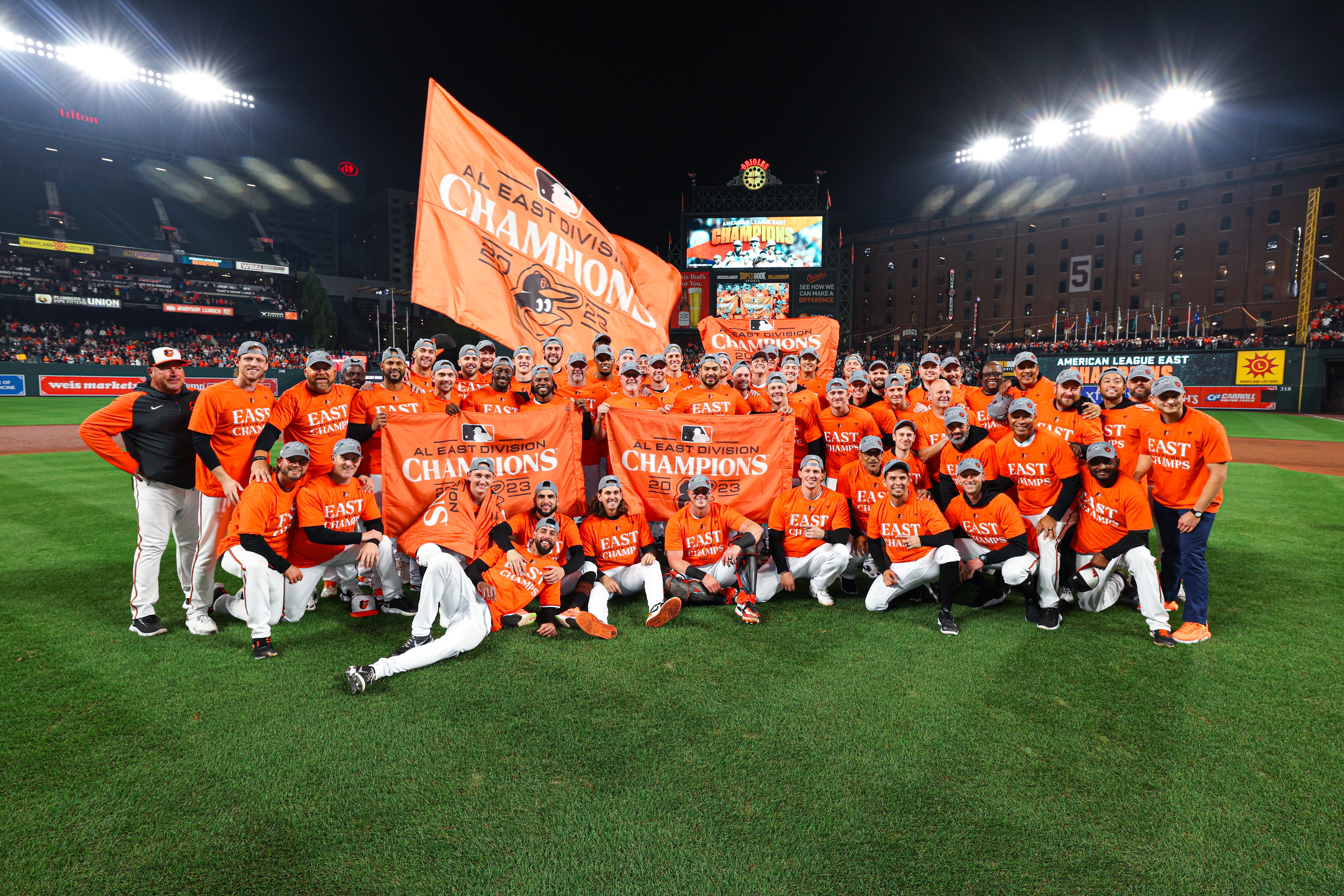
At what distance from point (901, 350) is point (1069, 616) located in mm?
77993

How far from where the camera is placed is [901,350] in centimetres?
7912

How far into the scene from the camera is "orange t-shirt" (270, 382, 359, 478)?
253 inches

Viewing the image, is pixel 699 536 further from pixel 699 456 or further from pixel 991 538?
pixel 991 538

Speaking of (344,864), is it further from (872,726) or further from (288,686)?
(872,726)

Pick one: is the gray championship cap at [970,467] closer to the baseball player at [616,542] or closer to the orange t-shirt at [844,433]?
the orange t-shirt at [844,433]

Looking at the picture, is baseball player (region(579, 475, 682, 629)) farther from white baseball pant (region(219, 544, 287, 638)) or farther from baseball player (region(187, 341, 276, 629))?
baseball player (region(187, 341, 276, 629))

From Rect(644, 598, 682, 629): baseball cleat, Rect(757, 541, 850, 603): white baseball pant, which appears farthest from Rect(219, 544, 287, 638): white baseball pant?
Rect(757, 541, 850, 603): white baseball pant

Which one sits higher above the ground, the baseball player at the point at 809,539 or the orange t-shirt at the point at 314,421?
the orange t-shirt at the point at 314,421

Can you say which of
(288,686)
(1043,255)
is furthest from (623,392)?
(1043,255)

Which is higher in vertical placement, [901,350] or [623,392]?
[901,350]

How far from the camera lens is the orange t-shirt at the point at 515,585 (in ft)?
19.6

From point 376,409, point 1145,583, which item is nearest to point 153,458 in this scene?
point 376,409

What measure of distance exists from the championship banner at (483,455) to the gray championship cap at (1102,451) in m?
2.99

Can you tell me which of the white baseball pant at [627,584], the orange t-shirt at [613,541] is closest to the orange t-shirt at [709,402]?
the orange t-shirt at [613,541]
